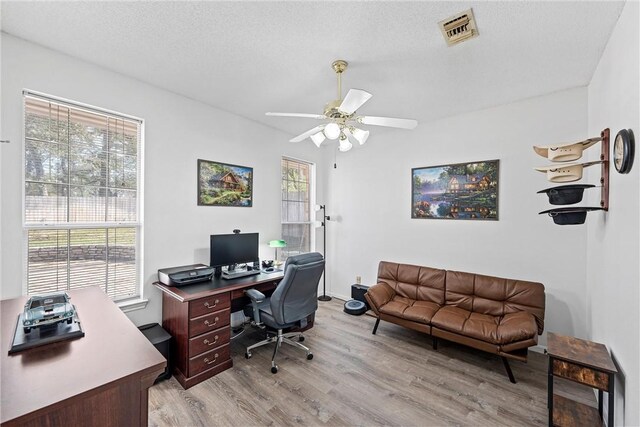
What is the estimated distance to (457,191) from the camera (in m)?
3.46

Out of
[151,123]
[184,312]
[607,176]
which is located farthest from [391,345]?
[151,123]

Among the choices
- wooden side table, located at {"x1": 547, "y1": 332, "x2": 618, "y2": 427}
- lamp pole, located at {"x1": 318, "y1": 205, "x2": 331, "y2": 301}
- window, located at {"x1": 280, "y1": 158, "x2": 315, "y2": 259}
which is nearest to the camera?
wooden side table, located at {"x1": 547, "y1": 332, "x2": 618, "y2": 427}

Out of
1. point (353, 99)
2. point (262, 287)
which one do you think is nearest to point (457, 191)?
point (353, 99)

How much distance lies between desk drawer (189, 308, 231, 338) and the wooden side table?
2.54 metres

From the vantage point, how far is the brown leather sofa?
240 centimetres

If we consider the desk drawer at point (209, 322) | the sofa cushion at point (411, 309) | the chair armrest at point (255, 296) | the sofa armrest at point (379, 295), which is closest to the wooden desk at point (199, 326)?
the desk drawer at point (209, 322)

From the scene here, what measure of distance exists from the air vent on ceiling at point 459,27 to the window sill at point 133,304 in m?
3.50

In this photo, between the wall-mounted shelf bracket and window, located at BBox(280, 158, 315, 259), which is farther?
window, located at BBox(280, 158, 315, 259)

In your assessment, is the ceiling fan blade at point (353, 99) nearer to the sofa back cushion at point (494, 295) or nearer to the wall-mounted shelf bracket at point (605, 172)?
the wall-mounted shelf bracket at point (605, 172)

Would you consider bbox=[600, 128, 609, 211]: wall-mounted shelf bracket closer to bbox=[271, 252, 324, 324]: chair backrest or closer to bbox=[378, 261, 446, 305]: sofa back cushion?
bbox=[378, 261, 446, 305]: sofa back cushion

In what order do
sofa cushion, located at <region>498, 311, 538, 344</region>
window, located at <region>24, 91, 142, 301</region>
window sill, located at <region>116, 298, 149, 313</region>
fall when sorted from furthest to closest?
window sill, located at <region>116, 298, 149, 313</region> < sofa cushion, located at <region>498, 311, 538, 344</region> < window, located at <region>24, 91, 142, 301</region>

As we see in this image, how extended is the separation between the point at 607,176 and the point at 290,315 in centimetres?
279

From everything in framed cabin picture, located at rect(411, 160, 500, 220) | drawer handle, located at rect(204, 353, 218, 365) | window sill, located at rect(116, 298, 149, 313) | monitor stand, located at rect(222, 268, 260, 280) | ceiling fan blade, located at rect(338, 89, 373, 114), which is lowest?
drawer handle, located at rect(204, 353, 218, 365)

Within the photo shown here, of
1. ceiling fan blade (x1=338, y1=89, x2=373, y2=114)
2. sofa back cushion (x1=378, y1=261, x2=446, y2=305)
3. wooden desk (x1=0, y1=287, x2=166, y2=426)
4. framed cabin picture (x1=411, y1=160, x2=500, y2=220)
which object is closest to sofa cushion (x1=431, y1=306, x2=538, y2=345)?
sofa back cushion (x1=378, y1=261, x2=446, y2=305)
